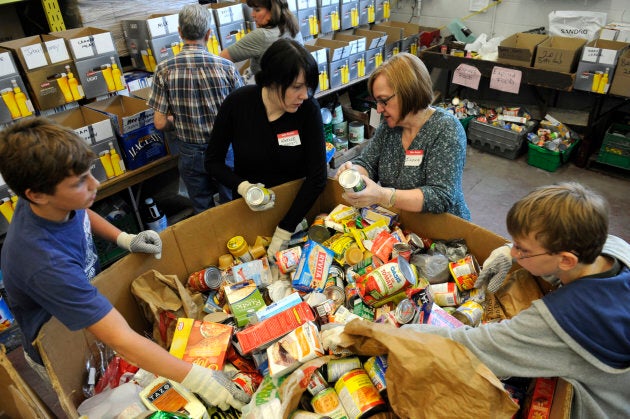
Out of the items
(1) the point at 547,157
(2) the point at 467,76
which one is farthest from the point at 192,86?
(1) the point at 547,157

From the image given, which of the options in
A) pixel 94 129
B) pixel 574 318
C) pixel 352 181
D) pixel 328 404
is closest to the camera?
pixel 574 318

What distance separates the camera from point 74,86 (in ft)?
8.91

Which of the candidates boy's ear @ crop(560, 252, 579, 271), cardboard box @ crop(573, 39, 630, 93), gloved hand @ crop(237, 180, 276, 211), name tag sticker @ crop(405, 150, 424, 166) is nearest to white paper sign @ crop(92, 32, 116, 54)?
gloved hand @ crop(237, 180, 276, 211)

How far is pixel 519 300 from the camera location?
4.54 feet

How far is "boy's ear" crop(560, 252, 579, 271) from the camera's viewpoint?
105 cm

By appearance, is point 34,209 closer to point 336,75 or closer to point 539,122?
point 336,75

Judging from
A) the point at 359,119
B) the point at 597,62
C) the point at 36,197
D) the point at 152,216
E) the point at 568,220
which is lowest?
the point at 152,216

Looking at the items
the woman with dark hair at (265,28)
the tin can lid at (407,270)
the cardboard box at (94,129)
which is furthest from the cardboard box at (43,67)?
the tin can lid at (407,270)

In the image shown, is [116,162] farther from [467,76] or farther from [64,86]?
[467,76]

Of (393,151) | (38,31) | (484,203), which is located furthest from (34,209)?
(484,203)

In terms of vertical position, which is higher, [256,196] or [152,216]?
[256,196]

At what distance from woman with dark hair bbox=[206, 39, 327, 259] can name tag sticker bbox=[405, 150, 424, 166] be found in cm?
40

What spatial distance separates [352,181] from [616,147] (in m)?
3.49

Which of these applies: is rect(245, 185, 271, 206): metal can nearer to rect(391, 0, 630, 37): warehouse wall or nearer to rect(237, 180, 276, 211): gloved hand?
rect(237, 180, 276, 211): gloved hand
